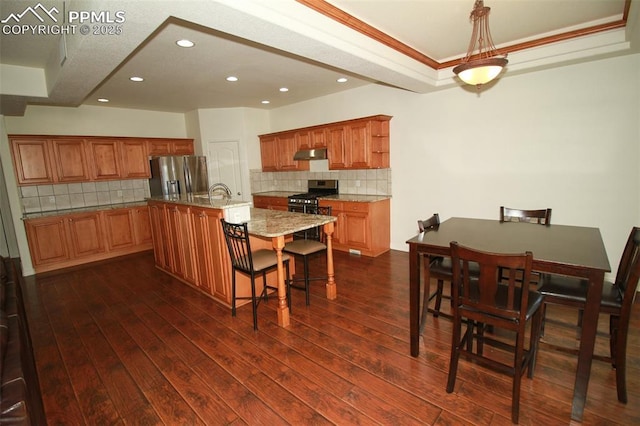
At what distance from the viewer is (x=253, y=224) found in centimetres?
305

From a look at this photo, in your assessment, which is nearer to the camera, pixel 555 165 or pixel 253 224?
pixel 253 224

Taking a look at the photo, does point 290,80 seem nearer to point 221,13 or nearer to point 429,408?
point 221,13

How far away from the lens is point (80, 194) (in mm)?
5324

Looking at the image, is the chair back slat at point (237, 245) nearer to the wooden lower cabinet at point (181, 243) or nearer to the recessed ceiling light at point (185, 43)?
the wooden lower cabinet at point (181, 243)

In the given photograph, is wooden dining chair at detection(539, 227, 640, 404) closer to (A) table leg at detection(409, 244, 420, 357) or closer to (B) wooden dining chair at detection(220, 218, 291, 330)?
(A) table leg at detection(409, 244, 420, 357)

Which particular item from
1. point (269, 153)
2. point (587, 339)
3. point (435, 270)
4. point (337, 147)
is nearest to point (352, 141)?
point (337, 147)

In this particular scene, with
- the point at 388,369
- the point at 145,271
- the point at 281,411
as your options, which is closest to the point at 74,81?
the point at 145,271

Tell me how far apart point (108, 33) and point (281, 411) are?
2790mm

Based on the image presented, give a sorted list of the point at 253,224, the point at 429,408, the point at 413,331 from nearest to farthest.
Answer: the point at 429,408
the point at 413,331
the point at 253,224

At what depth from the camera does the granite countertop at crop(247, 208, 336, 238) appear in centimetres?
267

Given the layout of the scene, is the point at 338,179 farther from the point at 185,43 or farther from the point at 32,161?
the point at 32,161

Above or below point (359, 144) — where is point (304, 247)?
below

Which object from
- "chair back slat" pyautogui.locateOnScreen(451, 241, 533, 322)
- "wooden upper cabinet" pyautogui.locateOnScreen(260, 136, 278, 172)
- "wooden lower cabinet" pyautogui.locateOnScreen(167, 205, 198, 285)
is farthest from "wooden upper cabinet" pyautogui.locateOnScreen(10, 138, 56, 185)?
"chair back slat" pyautogui.locateOnScreen(451, 241, 533, 322)

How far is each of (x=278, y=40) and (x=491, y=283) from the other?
2.22 metres
